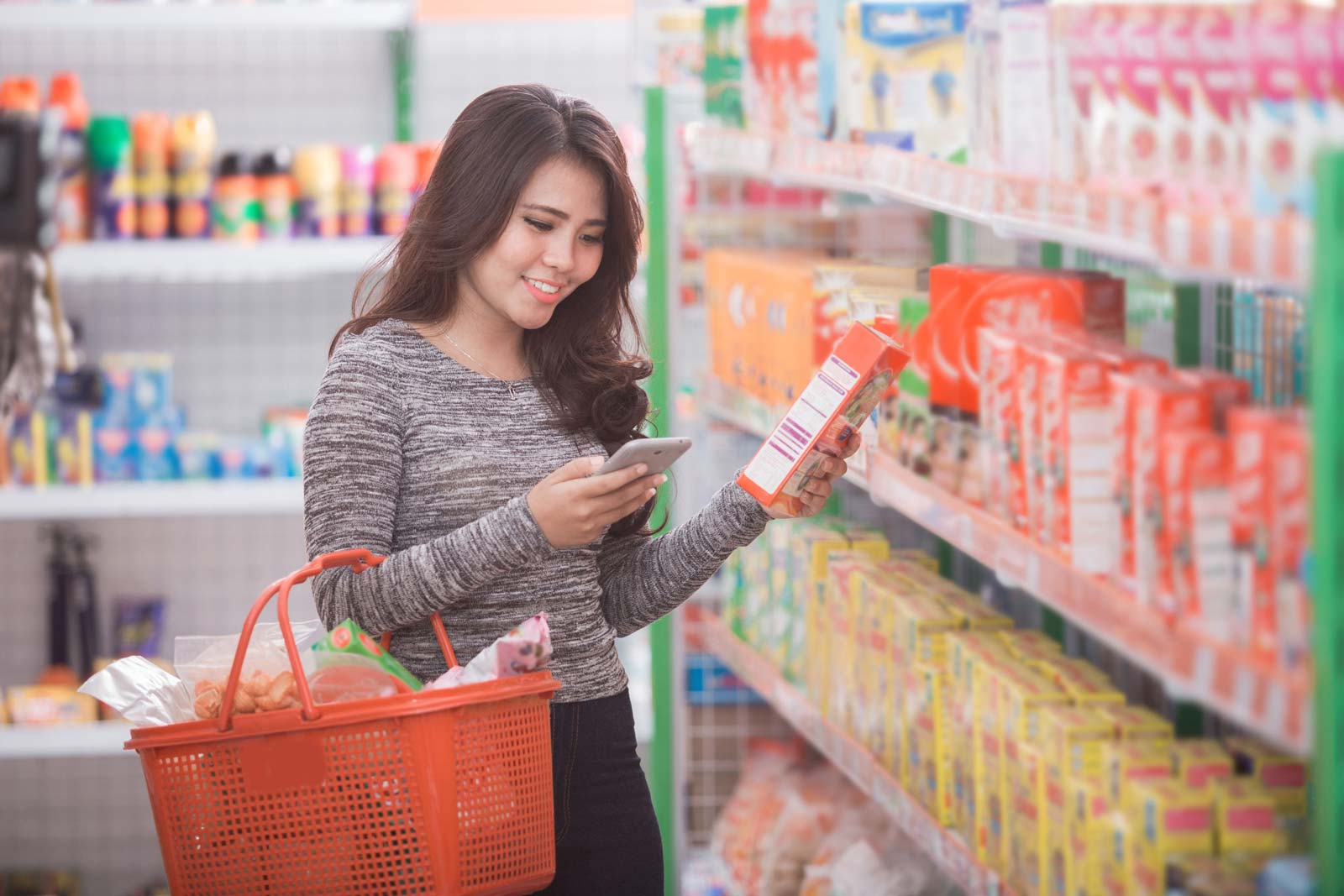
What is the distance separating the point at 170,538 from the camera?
4.62 meters

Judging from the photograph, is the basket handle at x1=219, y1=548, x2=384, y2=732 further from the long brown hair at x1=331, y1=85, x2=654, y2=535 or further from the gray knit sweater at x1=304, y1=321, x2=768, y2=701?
the long brown hair at x1=331, y1=85, x2=654, y2=535

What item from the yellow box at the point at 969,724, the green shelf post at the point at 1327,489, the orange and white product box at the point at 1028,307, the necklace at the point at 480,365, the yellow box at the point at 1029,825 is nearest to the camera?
the green shelf post at the point at 1327,489

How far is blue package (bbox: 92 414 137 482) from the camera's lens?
402 cm

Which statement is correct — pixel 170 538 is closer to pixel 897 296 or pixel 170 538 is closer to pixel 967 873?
pixel 897 296

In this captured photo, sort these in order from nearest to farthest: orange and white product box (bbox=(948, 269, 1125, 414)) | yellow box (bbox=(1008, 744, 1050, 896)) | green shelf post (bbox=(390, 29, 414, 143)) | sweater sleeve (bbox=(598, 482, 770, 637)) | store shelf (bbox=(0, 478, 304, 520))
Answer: yellow box (bbox=(1008, 744, 1050, 896)) → orange and white product box (bbox=(948, 269, 1125, 414)) → sweater sleeve (bbox=(598, 482, 770, 637)) → store shelf (bbox=(0, 478, 304, 520)) → green shelf post (bbox=(390, 29, 414, 143))

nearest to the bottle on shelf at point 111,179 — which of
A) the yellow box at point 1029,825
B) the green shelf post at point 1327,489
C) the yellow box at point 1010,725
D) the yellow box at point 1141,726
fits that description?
the yellow box at point 1010,725

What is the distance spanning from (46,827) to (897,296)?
3.30 m

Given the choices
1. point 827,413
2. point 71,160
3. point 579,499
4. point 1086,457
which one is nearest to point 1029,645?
point 827,413

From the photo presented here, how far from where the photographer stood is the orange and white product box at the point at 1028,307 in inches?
78.2

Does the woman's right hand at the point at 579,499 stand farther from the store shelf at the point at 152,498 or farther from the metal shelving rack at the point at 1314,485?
the store shelf at the point at 152,498

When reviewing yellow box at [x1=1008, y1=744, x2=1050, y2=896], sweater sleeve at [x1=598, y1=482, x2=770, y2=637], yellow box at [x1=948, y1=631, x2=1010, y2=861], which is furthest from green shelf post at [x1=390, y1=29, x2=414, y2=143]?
yellow box at [x1=1008, y1=744, x2=1050, y2=896]

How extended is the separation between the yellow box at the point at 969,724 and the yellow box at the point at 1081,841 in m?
0.26

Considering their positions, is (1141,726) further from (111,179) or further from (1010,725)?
(111,179)

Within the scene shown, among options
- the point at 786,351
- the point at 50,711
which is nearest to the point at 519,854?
the point at 786,351
